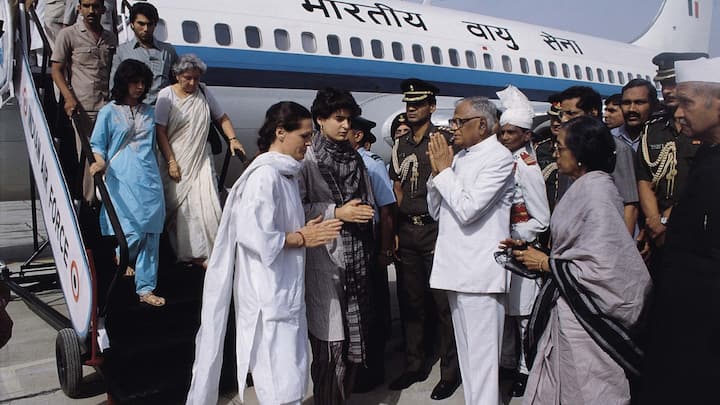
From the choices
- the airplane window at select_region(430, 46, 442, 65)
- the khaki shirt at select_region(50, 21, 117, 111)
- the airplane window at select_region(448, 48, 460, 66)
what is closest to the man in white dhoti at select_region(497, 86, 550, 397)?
the khaki shirt at select_region(50, 21, 117, 111)

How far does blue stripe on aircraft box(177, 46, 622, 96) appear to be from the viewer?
7324 mm

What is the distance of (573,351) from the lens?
2.12 metres

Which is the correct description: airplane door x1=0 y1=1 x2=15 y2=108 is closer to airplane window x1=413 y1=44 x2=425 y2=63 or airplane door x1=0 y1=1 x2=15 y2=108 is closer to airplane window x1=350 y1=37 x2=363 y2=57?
airplane window x1=350 y1=37 x2=363 y2=57

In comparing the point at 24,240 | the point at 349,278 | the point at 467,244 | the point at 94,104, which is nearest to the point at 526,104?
the point at 467,244

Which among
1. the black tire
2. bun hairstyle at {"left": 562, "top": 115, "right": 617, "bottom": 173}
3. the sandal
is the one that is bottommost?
the black tire

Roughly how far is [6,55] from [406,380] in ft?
11.4

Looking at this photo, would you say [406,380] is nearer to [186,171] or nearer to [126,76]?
[186,171]

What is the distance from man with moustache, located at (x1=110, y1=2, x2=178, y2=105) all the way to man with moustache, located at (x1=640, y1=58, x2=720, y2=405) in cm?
323

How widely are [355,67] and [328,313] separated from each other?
6.68 metres

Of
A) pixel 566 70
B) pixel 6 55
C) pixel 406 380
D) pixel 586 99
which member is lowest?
pixel 406 380

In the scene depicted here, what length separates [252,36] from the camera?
25.3 ft

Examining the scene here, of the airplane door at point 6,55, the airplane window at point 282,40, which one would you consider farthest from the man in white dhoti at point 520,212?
the airplane window at point 282,40

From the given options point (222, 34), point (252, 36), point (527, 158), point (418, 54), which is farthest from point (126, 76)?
point (418, 54)

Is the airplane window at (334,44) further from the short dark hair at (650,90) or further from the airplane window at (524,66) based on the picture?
the short dark hair at (650,90)
